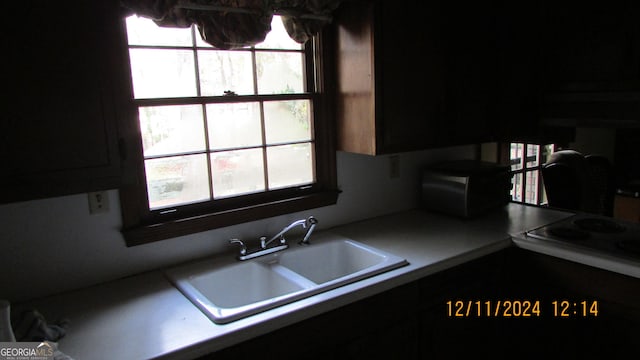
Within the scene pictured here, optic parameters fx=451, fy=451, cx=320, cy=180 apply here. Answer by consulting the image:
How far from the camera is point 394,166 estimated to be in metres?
2.51

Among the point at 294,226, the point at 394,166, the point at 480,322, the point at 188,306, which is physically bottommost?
the point at 480,322

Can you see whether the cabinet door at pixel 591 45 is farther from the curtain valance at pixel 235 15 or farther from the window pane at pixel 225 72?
the window pane at pixel 225 72

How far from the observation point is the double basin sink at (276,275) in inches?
60.4

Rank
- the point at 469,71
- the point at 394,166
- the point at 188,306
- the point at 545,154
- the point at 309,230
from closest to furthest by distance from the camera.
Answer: the point at 188,306 < the point at 309,230 < the point at 469,71 < the point at 394,166 < the point at 545,154

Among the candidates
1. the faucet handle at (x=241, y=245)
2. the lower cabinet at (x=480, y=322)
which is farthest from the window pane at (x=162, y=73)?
the lower cabinet at (x=480, y=322)

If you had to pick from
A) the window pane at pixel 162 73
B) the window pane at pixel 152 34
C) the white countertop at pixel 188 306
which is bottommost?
the white countertop at pixel 188 306

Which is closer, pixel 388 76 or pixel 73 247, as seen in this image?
pixel 73 247

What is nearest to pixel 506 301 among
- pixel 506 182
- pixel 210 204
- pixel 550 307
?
pixel 550 307

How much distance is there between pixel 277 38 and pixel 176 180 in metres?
0.78

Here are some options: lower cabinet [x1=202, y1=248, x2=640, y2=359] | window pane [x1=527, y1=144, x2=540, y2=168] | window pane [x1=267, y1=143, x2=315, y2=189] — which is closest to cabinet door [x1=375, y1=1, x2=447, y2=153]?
window pane [x1=267, y1=143, x2=315, y2=189]

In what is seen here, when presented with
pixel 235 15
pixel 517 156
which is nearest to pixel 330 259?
pixel 235 15

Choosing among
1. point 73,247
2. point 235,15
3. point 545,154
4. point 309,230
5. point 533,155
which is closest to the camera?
point 73,247

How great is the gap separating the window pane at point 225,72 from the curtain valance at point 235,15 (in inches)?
5.0

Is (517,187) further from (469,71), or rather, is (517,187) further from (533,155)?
(469,71)
